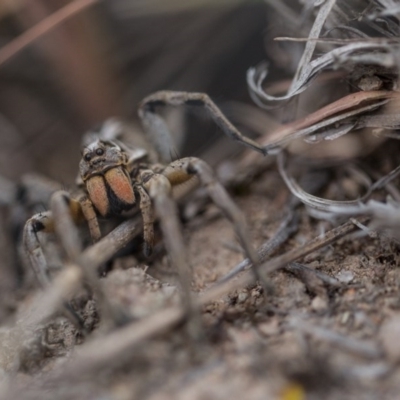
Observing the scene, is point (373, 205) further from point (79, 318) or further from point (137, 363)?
point (79, 318)

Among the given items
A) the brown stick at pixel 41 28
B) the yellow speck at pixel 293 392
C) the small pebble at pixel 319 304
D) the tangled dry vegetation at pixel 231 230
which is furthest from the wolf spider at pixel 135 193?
the brown stick at pixel 41 28

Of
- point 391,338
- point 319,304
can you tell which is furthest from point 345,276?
point 391,338

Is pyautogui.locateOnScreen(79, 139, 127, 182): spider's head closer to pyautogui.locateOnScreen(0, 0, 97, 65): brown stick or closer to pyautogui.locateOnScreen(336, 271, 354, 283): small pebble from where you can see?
pyautogui.locateOnScreen(336, 271, 354, 283): small pebble

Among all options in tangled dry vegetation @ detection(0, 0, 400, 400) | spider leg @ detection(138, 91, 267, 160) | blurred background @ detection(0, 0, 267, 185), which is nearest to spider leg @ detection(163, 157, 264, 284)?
tangled dry vegetation @ detection(0, 0, 400, 400)

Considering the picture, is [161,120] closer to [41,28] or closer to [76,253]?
[41,28]

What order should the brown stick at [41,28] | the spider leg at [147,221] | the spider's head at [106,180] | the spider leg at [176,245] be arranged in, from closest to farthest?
the spider leg at [176,245] → the spider leg at [147,221] → the spider's head at [106,180] → the brown stick at [41,28]

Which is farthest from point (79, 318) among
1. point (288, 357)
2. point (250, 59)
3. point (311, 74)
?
point (250, 59)

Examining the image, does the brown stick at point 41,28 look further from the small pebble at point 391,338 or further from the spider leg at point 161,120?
the small pebble at point 391,338
